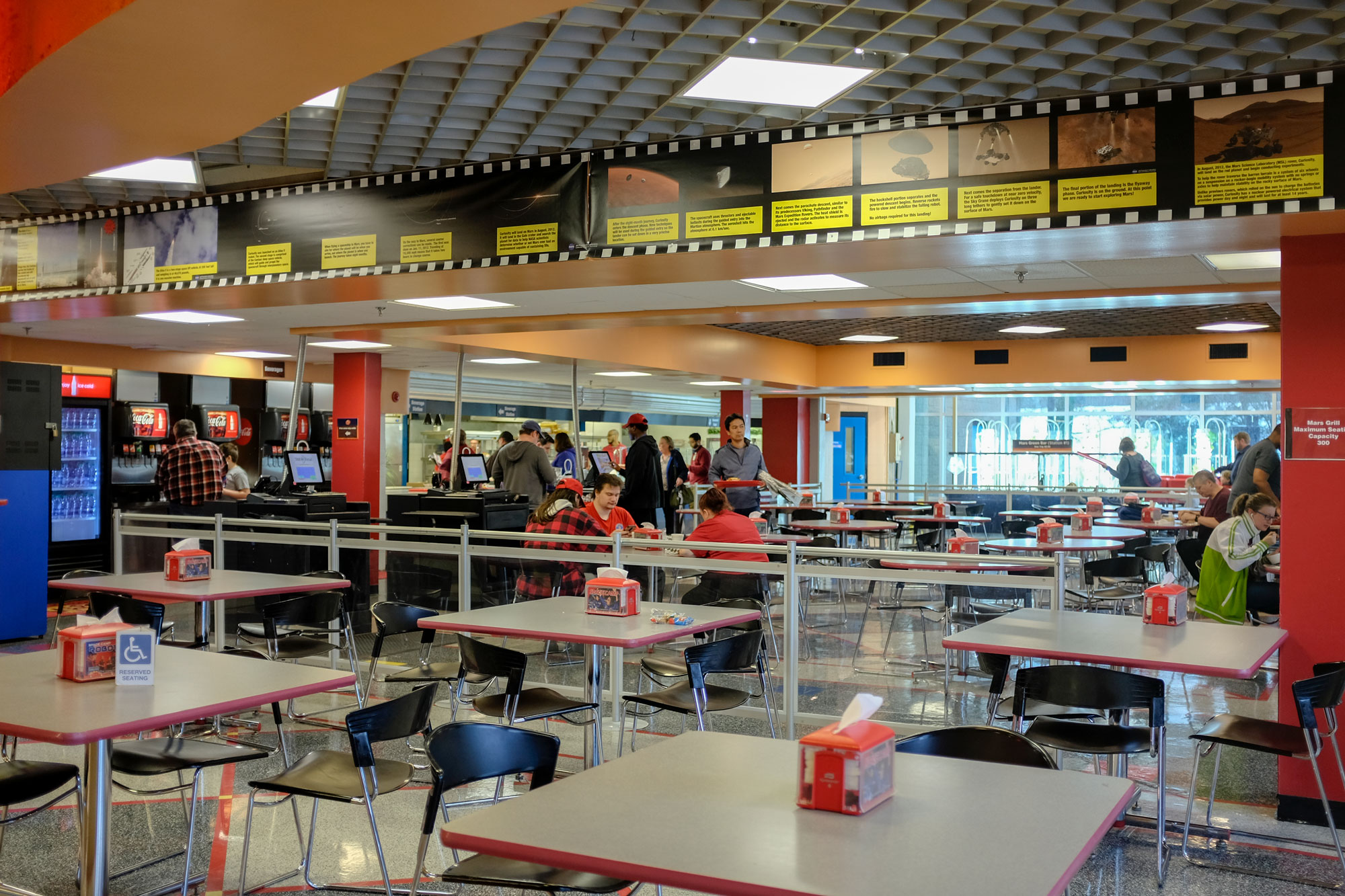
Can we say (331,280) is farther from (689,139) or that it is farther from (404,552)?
(689,139)

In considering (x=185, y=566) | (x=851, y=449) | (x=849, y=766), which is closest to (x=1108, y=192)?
(x=849, y=766)

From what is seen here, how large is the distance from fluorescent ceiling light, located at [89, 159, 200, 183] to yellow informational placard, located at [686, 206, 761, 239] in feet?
9.41

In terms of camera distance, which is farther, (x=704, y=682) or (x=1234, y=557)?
(x=1234, y=557)

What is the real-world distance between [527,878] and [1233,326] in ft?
37.3

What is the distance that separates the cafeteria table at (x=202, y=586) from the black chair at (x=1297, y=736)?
4.16 m

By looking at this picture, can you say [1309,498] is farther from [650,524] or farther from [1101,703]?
[650,524]

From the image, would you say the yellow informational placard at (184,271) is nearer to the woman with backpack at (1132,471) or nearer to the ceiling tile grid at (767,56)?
the ceiling tile grid at (767,56)

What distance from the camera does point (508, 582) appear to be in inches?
255

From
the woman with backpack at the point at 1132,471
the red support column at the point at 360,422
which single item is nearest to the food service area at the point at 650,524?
the red support column at the point at 360,422

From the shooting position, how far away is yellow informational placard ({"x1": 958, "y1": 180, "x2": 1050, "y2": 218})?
14.3 ft

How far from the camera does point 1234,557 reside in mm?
5715

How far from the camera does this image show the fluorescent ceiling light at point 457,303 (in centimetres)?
817

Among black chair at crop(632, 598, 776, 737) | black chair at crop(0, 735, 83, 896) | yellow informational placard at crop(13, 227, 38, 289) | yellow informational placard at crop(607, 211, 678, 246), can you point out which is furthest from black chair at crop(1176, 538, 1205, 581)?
yellow informational placard at crop(13, 227, 38, 289)

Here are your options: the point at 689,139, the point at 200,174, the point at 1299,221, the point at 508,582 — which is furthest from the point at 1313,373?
the point at 200,174
